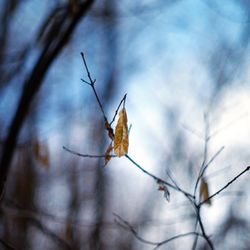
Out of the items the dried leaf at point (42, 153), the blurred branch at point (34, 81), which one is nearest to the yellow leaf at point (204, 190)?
the blurred branch at point (34, 81)

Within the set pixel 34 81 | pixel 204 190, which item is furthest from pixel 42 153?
pixel 34 81

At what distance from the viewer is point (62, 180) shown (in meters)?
8.08

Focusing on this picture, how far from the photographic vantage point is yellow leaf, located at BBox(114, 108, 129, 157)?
1.92 metres

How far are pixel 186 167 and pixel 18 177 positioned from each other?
2148 mm

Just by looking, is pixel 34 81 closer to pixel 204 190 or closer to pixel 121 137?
pixel 121 137

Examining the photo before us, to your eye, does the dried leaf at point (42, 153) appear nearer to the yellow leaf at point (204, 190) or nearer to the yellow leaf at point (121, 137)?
the yellow leaf at point (204, 190)

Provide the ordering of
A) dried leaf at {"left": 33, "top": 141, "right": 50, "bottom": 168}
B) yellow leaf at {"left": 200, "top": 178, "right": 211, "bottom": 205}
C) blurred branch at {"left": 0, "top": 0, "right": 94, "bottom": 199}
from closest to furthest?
blurred branch at {"left": 0, "top": 0, "right": 94, "bottom": 199} < yellow leaf at {"left": 200, "top": 178, "right": 211, "bottom": 205} < dried leaf at {"left": 33, "top": 141, "right": 50, "bottom": 168}

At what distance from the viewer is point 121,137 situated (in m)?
1.94

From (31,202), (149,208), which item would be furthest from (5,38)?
(149,208)

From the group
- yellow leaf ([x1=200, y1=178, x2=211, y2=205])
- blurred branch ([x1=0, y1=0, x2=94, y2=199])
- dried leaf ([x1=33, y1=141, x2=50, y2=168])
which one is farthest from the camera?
dried leaf ([x1=33, y1=141, x2=50, y2=168])

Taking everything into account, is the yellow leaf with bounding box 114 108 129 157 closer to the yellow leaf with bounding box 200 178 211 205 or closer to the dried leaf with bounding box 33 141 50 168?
the yellow leaf with bounding box 200 178 211 205

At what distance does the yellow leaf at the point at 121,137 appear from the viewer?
6.29ft

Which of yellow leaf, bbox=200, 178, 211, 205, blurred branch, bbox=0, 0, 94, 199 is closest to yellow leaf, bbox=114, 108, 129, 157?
blurred branch, bbox=0, 0, 94, 199

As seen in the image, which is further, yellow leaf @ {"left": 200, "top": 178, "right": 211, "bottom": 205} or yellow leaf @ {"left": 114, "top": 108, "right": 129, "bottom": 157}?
yellow leaf @ {"left": 200, "top": 178, "right": 211, "bottom": 205}
